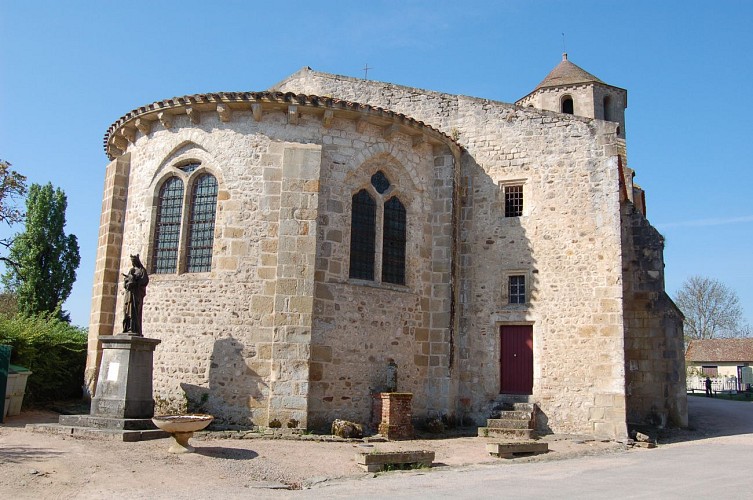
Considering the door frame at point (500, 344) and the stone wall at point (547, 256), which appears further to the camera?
the door frame at point (500, 344)

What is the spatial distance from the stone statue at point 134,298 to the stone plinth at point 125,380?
12.0 inches

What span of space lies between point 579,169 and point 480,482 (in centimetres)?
970

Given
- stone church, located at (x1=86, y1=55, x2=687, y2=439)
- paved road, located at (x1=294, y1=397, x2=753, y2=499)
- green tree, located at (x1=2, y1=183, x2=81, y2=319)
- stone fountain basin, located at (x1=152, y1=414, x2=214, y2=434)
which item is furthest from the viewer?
green tree, located at (x1=2, y1=183, x2=81, y2=319)

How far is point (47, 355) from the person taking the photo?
613 inches

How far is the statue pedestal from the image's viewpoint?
11750 millimetres

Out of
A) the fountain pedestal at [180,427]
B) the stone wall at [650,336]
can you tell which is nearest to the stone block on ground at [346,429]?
the fountain pedestal at [180,427]

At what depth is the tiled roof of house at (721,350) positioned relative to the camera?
4616 centimetres

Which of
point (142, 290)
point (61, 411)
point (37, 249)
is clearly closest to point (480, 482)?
point (142, 290)

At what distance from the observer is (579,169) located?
16.6 meters

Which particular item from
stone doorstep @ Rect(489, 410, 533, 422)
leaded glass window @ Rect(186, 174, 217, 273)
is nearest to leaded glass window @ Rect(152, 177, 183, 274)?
leaded glass window @ Rect(186, 174, 217, 273)

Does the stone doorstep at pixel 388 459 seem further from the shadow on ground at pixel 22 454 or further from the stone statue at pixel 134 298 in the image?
the stone statue at pixel 134 298

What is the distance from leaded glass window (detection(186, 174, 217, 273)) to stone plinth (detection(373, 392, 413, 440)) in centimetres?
482

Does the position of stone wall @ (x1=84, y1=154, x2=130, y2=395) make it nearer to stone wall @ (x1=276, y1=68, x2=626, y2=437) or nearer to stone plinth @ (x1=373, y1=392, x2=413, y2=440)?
stone plinth @ (x1=373, y1=392, x2=413, y2=440)

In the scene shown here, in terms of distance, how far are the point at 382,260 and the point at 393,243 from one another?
61 centimetres
